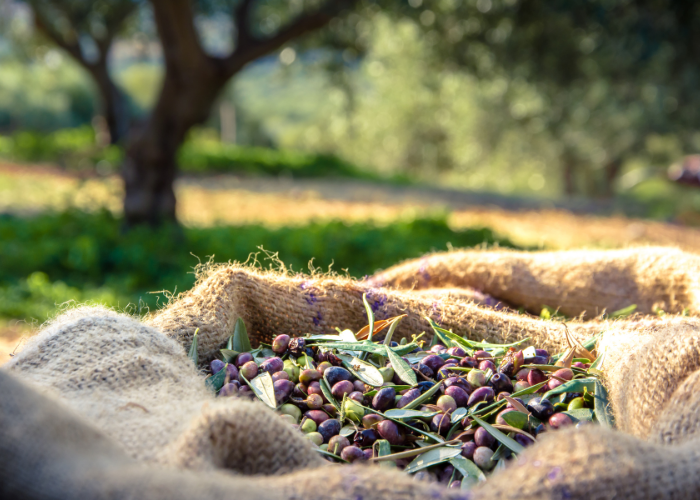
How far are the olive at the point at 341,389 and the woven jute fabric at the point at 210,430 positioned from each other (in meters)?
0.35

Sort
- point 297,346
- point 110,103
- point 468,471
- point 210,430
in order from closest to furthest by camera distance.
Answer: point 210,430, point 468,471, point 297,346, point 110,103

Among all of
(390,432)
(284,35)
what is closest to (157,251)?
(284,35)

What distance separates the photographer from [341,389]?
5.16 feet

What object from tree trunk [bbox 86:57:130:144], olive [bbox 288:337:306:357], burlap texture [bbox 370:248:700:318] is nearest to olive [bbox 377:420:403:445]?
olive [bbox 288:337:306:357]

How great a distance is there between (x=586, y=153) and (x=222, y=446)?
1707 centimetres

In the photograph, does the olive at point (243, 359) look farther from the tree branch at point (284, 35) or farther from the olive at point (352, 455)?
the tree branch at point (284, 35)

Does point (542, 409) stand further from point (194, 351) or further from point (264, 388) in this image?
→ point (194, 351)

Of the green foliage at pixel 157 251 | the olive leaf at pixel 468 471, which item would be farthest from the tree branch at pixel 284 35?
the olive leaf at pixel 468 471

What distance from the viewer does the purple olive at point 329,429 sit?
4.81 ft

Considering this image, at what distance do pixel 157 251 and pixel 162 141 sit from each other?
1.35 meters

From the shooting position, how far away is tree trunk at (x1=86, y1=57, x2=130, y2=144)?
1505cm

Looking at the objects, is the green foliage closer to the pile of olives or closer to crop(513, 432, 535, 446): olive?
the pile of olives

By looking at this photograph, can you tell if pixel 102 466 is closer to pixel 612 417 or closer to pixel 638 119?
pixel 612 417

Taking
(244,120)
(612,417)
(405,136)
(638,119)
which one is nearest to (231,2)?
(612,417)
